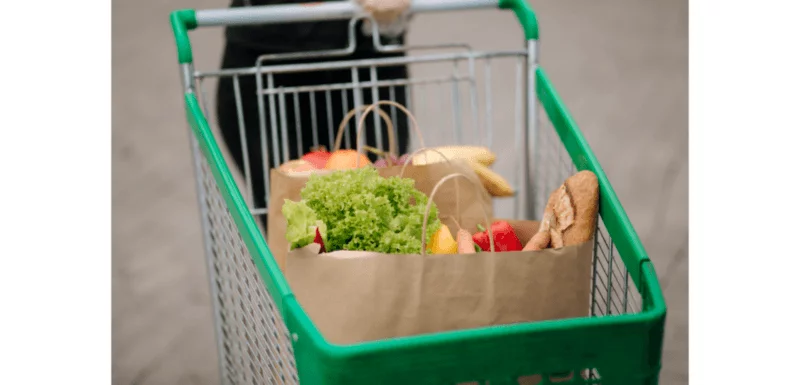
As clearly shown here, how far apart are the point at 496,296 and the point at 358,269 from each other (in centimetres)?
19

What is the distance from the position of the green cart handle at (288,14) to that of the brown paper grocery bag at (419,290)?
515 mm

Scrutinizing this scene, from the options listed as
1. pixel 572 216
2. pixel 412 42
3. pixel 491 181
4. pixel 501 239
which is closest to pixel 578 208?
pixel 572 216

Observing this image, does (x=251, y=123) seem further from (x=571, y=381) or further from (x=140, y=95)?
(x=571, y=381)

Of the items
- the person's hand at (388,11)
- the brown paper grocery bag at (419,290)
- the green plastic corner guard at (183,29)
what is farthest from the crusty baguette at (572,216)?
the green plastic corner guard at (183,29)

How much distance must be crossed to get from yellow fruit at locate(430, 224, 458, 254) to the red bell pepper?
0.06 metres

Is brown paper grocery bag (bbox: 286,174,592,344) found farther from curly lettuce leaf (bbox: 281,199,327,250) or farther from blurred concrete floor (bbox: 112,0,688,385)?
blurred concrete floor (bbox: 112,0,688,385)

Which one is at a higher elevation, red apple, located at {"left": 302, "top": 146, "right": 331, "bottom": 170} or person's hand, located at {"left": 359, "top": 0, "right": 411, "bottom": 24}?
person's hand, located at {"left": 359, "top": 0, "right": 411, "bottom": 24}

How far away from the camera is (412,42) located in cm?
267

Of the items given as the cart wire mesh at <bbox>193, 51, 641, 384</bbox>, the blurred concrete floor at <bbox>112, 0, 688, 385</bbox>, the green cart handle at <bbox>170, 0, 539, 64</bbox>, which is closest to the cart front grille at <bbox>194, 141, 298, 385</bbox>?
the cart wire mesh at <bbox>193, 51, 641, 384</bbox>

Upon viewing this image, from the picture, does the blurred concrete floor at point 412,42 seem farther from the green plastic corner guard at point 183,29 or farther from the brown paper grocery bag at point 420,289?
the brown paper grocery bag at point 420,289

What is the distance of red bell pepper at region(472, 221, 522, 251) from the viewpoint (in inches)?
48.5

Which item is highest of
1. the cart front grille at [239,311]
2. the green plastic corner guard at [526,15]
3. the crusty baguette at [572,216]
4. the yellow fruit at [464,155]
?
the green plastic corner guard at [526,15]

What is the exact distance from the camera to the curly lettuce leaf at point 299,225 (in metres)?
1.03

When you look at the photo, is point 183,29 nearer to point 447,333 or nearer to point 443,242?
point 443,242
